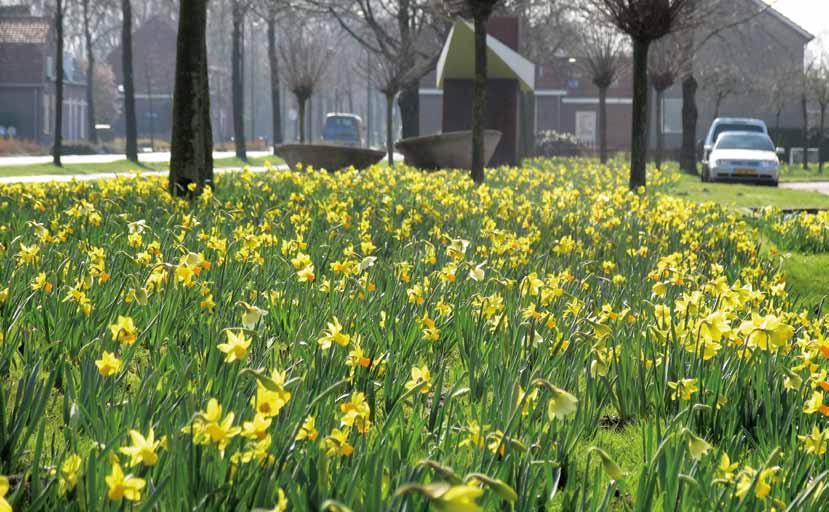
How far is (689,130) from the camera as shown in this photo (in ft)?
124

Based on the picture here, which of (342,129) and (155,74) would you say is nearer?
(342,129)

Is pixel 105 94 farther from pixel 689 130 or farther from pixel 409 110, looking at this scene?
pixel 689 130

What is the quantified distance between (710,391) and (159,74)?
257ft

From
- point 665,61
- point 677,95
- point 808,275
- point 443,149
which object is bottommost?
point 808,275

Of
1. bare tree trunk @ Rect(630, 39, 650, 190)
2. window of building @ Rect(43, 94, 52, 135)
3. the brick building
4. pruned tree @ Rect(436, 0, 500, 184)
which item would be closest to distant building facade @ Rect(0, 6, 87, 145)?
window of building @ Rect(43, 94, 52, 135)

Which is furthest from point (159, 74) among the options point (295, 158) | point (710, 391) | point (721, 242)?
point (710, 391)

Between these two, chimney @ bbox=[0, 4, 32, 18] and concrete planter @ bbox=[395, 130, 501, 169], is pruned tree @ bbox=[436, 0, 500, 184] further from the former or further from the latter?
chimney @ bbox=[0, 4, 32, 18]

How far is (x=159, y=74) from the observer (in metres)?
78.8

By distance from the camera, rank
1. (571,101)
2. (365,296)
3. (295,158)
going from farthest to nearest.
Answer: (571,101)
(295,158)
(365,296)

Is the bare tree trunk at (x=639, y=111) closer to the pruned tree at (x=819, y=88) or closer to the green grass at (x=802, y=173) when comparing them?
the green grass at (x=802, y=173)

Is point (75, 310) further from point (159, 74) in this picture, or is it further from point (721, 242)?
point (159, 74)

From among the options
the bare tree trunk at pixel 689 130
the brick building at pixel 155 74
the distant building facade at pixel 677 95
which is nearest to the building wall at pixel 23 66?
the brick building at pixel 155 74

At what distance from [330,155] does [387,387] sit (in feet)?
60.4

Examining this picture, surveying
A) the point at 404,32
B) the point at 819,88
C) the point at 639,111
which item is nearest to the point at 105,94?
the point at 819,88
